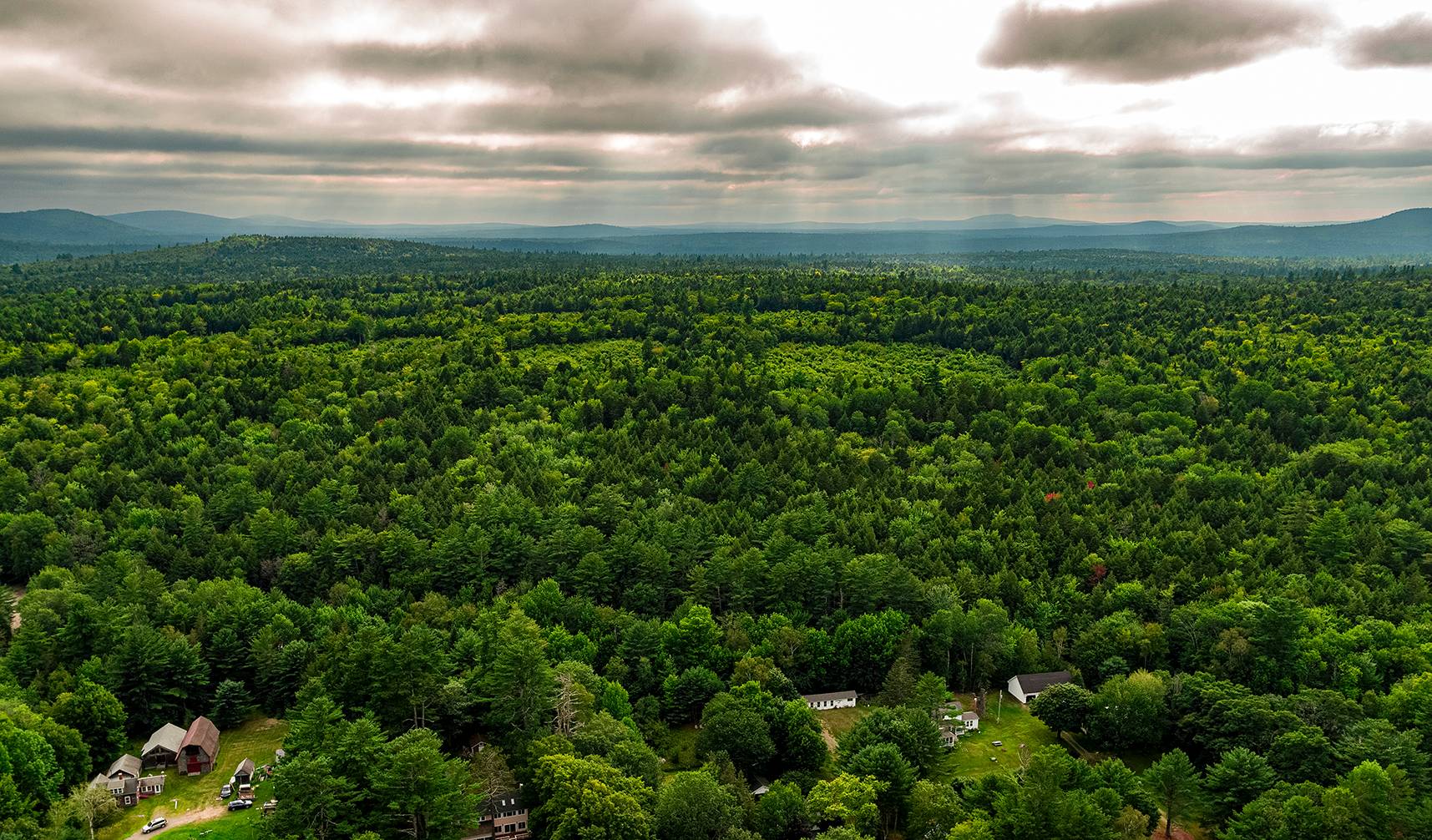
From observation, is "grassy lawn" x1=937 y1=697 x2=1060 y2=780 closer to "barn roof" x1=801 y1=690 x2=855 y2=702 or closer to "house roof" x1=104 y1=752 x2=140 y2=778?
"barn roof" x1=801 y1=690 x2=855 y2=702

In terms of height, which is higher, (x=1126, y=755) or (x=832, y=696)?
(x=832, y=696)

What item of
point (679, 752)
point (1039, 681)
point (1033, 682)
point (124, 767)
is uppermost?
point (124, 767)

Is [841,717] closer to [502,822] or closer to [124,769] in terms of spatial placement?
[502,822]

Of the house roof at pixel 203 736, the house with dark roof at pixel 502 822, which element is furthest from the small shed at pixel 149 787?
the house with dark roof at pixel 502 822

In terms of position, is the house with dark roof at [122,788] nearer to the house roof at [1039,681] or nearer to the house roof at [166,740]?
the house roof at [166,740]

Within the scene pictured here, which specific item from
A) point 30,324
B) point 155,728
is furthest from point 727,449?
point 30,324

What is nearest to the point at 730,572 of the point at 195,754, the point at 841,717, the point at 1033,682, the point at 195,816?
the point at 841,717

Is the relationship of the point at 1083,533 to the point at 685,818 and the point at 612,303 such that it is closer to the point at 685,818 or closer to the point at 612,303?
the point at 685,818

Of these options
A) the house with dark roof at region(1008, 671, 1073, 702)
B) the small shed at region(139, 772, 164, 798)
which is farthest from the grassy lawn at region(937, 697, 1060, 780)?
the small shed at region(139, 772, 164, 798)
